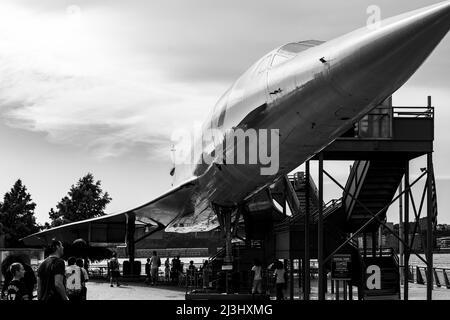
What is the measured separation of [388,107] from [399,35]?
841cm

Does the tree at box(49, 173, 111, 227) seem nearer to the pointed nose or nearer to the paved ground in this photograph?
the paved ground

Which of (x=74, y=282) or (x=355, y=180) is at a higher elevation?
(x=355, y=180)

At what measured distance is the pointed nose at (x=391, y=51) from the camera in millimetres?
6254

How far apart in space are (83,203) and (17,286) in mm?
43724

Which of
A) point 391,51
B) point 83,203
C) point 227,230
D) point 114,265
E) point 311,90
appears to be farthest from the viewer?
point 83,203

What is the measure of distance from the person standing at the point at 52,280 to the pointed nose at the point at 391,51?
11.3 ft

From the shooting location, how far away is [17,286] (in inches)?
310

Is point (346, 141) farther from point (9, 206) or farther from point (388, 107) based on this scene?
point (9, 206)

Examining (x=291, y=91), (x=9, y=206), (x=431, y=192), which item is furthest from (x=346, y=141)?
(x=9, y=206)

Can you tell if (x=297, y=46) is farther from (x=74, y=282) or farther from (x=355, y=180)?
(x=355, y=180)

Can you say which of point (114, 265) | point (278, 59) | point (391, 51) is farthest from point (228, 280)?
point (114, 265)

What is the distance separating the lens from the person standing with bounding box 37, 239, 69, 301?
21.9ft

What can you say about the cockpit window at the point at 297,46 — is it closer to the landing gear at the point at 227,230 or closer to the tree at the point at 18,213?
the landing gear at the point at 227,230

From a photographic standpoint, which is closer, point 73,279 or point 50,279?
point 50,279
